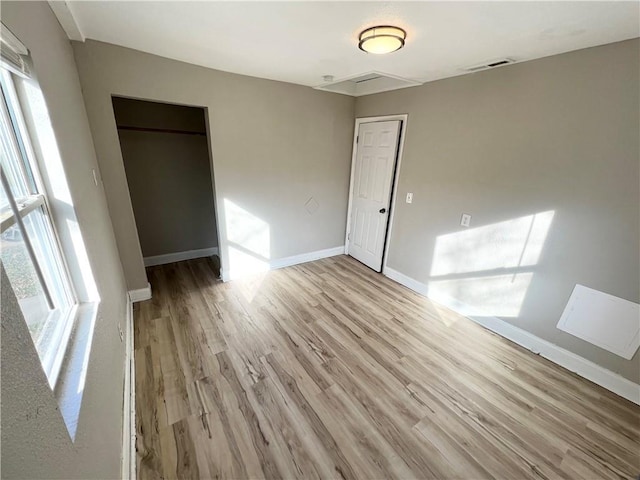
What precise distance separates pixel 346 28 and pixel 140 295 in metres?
3.06

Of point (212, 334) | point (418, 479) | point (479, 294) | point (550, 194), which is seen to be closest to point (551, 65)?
point (550, 194)

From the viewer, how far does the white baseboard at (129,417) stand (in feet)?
4.34

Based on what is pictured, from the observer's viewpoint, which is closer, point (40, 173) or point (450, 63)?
point (40, 173)

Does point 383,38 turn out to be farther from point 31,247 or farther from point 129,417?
point 129,417

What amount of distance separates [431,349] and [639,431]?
1.25m

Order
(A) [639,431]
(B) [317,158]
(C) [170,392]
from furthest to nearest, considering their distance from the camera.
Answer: (B) [317,158] → (C) [170,392] → (A) [639,431]

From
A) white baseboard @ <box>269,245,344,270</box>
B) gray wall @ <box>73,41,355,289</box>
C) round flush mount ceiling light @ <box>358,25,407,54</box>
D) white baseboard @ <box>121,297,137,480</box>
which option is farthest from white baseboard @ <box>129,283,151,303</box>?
round flush mount ceiling light @ <box>358,25,407,54</box>

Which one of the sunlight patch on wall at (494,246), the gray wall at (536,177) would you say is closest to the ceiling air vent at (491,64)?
the gray wall at (536,177)

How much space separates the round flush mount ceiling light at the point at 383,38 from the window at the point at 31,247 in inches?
70.0

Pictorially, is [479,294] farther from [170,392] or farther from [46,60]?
[46,60]

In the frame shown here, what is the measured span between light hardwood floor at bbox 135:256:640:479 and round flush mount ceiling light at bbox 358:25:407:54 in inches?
89.0

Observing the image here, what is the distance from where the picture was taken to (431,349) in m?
2.28

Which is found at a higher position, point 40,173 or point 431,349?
point 40,173

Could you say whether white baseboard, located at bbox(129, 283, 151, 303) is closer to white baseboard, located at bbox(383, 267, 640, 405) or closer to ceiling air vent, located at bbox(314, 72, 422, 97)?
ceiling air vent, located at bbox(314, 72, 422, 97)
